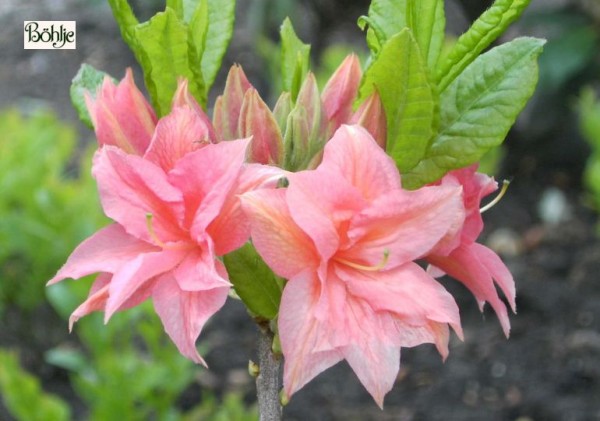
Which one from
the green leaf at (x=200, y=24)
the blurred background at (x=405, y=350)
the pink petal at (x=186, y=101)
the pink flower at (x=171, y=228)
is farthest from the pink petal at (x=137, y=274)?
the blurred background at (x=405, y=350)

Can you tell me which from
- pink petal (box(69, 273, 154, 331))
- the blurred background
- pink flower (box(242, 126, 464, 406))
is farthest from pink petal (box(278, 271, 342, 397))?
the blurred background

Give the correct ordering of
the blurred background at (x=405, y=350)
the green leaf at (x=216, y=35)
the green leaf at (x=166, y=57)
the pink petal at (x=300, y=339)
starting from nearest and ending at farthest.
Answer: the pink petal at (x=300, y=339), the green leaf at (x=166, y=57), the green leaf at (x=216, y=35), the blurred background at (x=405, y=350)

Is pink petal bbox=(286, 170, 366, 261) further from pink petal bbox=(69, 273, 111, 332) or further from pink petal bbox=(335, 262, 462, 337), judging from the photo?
pink petal bbox=(69, 273, 111, 332)

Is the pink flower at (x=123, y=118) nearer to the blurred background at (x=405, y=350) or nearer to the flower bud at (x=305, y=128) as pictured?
the flower bud at (x=305, y=128)

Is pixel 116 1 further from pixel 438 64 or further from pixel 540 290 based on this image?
pixel 540 290

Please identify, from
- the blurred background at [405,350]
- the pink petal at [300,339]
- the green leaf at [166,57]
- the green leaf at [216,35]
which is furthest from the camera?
the blurred background at [405,350]

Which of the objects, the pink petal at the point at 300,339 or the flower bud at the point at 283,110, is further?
the flower bud at the point at 283,110

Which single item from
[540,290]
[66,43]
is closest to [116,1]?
[66,43]
